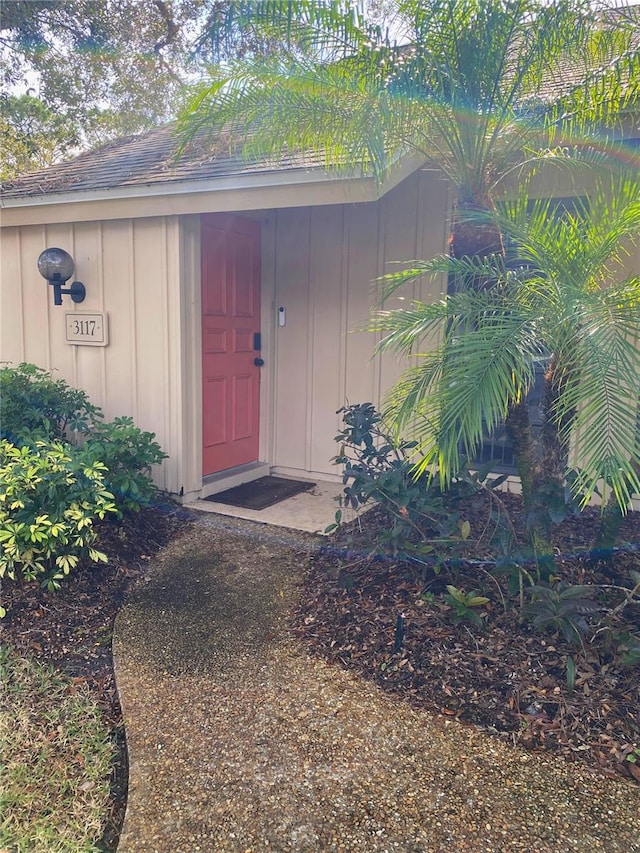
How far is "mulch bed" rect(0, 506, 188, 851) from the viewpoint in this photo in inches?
98.0

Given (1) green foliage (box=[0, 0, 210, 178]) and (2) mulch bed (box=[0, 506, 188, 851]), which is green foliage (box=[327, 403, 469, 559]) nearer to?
(2) mulch bed (box=[0, 506, 188, 851])

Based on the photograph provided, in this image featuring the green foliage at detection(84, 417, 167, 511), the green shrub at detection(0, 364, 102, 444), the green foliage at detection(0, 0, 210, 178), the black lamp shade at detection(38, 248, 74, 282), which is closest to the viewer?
the green foliage at detection(84, 417, 167, 511)

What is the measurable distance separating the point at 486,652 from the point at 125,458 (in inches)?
106

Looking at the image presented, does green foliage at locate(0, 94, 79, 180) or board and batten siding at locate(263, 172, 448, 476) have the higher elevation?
green foliage at locate(0, 94, 79, 180)

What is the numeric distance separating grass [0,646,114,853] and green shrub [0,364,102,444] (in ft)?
6.97

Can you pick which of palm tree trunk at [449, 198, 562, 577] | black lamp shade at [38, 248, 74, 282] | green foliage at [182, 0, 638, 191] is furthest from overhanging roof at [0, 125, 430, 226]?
palm tree trunk at [449, 198, 562, 577]

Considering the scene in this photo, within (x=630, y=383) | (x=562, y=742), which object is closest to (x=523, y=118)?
(x=630, y=383)

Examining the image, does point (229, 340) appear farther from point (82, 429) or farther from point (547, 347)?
point (547, 347)

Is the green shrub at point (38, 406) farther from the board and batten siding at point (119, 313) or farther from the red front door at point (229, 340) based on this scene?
the red front door at point (229, 340)

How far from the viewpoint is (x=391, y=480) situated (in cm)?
327

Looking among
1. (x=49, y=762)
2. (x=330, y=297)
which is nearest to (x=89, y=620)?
(x=49, y=762)

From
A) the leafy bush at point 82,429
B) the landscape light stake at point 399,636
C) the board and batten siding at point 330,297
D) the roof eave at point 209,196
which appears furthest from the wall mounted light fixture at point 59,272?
the landscape light stake at point 399,636

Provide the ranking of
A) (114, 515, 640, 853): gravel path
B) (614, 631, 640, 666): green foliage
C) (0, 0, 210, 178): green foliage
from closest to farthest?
(114, 515, 640, 853): gravel path < (614, 631, 640, 666): green foliage < (0, 0, 210, 178): green foliage

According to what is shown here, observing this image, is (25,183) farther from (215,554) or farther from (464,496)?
Result: (464,496)
